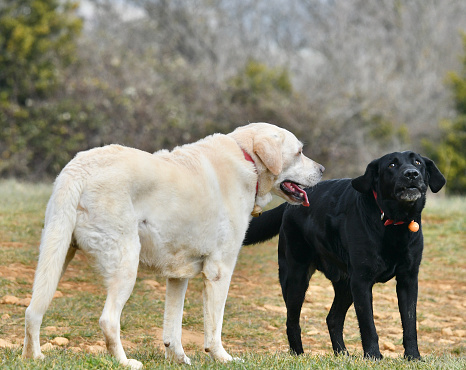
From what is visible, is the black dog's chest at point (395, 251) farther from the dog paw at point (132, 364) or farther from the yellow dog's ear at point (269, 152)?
the dog paw at point (132, 364)

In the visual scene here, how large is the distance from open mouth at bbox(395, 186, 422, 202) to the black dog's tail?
1465mm

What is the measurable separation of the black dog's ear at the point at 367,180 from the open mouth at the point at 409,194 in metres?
0.32

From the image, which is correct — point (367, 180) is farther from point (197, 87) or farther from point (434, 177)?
point (197, 87)

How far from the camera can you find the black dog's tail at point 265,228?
253 inches

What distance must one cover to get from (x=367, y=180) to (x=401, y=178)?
33cm

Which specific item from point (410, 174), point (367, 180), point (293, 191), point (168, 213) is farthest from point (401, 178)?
point (168, 213)

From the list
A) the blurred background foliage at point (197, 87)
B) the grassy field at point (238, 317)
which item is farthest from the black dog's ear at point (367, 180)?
the blurred background foliage at point (197, 87)

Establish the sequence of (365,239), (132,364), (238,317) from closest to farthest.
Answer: (132,364) < (365,239) < (238,317)

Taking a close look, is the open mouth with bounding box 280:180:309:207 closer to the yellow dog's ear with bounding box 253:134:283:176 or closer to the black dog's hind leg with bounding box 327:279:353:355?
the yellow dog's ear with bounding box 253:134:283:176

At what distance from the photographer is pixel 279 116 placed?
20219 mm

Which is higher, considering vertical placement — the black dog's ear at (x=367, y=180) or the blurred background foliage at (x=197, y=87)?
the black dog's ear at (x=367, y=180)

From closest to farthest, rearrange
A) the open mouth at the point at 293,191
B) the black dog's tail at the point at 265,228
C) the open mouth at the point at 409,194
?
the open mouth at the point at 409,194 → the open mouth at the point at 293,191 → the black dog's tail at the point at 265,228

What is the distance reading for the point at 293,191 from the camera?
5.32 meters

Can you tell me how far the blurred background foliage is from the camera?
701 inches
